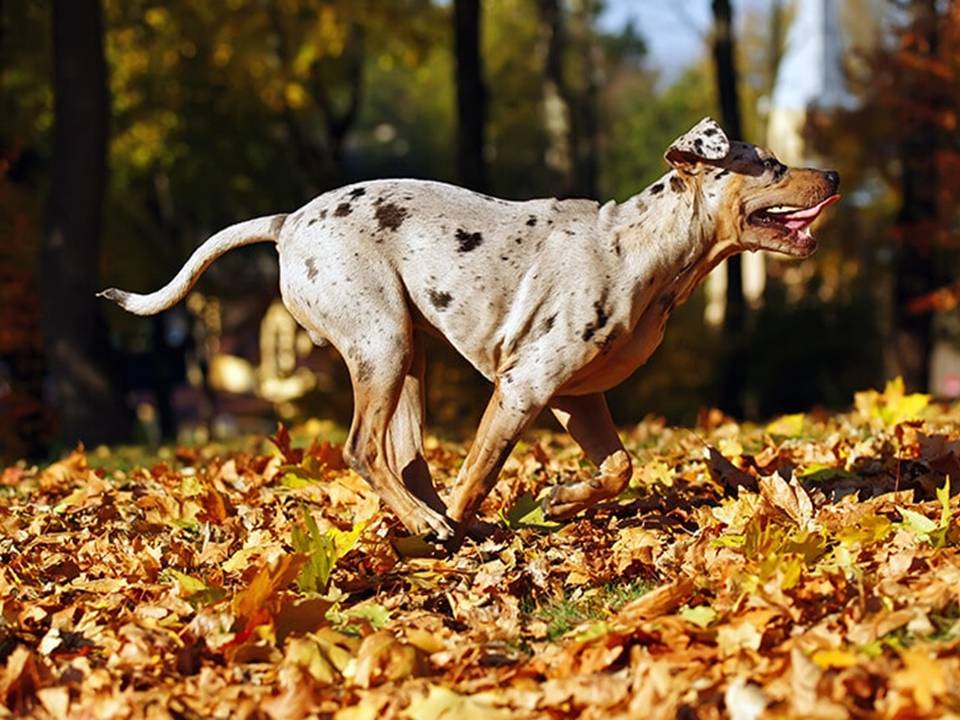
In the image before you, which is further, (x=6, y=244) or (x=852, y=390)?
(x=852, y=390)

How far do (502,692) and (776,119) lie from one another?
38966 mm

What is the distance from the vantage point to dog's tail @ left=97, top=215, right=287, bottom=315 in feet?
19.6

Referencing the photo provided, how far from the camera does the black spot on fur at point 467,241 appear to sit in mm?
5586

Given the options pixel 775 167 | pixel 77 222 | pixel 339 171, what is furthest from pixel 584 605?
pixel 339 171

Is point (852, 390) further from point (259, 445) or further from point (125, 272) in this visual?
point (125, 272)

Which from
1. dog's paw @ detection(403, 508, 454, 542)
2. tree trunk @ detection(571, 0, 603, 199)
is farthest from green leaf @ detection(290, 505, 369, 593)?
tree trunk @ detection(571, 0, 603, 199)

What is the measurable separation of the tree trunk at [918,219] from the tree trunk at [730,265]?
231 cm

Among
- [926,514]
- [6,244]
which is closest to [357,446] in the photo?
[926,514]

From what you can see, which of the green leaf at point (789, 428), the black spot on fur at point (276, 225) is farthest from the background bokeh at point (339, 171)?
the green leaf at point (789, 428)

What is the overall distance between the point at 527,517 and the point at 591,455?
15.0 inches

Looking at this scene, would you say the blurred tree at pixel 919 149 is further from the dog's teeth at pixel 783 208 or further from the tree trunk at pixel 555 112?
the dog's teeth at pixel 783 208

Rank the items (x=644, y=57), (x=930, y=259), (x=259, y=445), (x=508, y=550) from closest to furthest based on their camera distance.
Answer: (x=508, y=550), (x=259, y=445), (x=930, y=259), (x=644, y=57)

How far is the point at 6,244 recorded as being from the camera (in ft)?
53.3

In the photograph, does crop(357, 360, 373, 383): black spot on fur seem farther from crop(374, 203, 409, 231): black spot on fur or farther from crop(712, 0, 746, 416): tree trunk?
crop(712, 0, 746, 416): tree trunk
